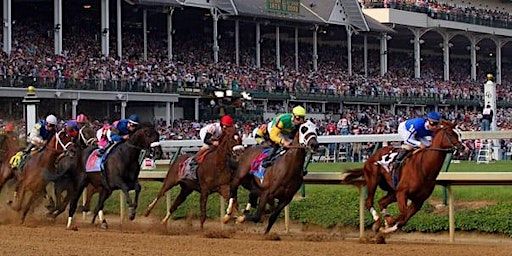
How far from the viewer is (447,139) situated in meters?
12.6

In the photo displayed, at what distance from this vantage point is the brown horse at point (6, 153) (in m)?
18.2

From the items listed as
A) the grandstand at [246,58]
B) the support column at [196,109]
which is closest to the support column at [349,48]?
the grandstand at [246,58]

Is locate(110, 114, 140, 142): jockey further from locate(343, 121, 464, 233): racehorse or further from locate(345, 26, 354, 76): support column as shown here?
locate(345, 26, 354, 76): support column

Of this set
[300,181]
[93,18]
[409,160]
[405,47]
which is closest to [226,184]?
[300,181]

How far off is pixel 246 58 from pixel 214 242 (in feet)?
109

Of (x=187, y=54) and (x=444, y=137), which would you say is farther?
(x=187, y=54)

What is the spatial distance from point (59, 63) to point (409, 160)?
2137cm

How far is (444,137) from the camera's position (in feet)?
41.5

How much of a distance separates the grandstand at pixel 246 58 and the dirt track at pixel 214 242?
5816 millimetres

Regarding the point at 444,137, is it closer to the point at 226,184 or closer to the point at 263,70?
the point at 226,184

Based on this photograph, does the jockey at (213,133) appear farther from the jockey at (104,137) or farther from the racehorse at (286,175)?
the jockey at (104,137)

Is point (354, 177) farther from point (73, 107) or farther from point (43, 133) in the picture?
point (73, 107)

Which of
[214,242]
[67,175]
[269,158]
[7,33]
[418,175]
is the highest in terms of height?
[7,33]

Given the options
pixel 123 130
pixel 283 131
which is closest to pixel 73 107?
pixel 123 130
